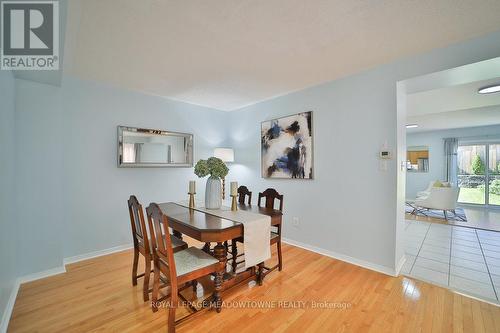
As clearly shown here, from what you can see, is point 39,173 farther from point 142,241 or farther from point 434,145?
point 434,145

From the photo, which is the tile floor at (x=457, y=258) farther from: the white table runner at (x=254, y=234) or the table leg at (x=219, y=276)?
the table leg at (x=219, y=276)

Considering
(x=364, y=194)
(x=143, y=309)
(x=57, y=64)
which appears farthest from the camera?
(x=364, y=194)

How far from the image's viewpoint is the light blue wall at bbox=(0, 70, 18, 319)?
5.23 feet

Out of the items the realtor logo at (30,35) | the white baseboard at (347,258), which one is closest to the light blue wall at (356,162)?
the white baseboard at (347,258)

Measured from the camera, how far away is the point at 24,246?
7.29ft

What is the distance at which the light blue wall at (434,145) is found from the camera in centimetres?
634

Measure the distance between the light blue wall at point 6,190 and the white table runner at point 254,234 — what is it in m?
1.61

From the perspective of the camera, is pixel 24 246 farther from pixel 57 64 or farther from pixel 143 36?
pixel 143 36

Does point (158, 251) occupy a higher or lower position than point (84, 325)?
higher

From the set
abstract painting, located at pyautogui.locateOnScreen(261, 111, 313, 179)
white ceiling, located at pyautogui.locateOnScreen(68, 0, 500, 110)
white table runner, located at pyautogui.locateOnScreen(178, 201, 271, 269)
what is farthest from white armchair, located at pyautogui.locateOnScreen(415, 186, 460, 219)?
white table runner, located at pyautogui.locateOnScreen(178, 201, 271, 269)

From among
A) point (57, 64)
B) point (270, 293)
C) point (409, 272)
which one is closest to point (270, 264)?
point (270, 293)

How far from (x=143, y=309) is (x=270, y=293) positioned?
1.13m

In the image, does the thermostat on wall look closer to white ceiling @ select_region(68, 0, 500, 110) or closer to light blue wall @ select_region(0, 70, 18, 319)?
white ceiling @ select_region(68, 0, 500, 110)

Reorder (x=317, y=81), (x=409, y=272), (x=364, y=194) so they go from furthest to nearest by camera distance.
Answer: (x=317, y=81), (x=364, y=194), (x=409, y=272)
